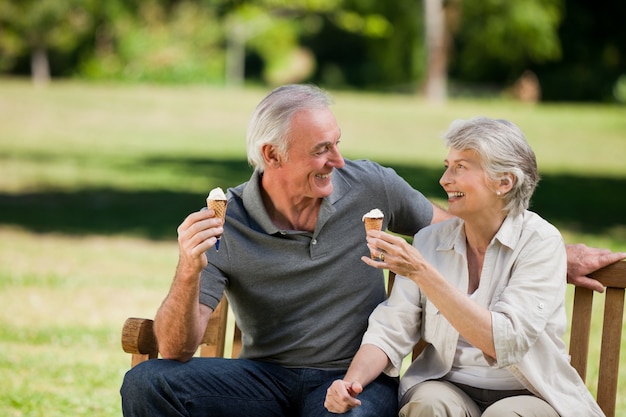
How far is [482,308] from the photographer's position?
11.0ft

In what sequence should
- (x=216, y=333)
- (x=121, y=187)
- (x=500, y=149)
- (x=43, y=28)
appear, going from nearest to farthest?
(x=500, y=149)
(x=216, y=333)
(x=121, y=187)
(x=43, y=28)

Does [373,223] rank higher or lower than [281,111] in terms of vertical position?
lower

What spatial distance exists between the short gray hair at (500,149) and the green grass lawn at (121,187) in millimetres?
2699

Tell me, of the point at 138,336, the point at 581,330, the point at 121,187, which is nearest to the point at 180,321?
the point at 138,336

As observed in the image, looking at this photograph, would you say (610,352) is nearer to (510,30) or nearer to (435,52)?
(510,30)

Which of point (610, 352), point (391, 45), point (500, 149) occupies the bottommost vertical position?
point (391, 45)

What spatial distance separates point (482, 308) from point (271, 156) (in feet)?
3.53

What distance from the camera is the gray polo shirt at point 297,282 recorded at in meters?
3.82

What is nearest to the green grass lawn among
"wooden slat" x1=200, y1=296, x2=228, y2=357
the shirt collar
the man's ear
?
"wooden slat" x1=200, y1=296, x2=228, y2=357

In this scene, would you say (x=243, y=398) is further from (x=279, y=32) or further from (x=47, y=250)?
(x=279, y=32)

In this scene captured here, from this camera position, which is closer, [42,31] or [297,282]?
[297,282]

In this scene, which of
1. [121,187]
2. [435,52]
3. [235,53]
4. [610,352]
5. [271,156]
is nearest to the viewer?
[610,352]

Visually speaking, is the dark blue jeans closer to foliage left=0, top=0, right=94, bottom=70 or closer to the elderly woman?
the elderly woman

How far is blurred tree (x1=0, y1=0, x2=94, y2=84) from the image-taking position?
126 feet
